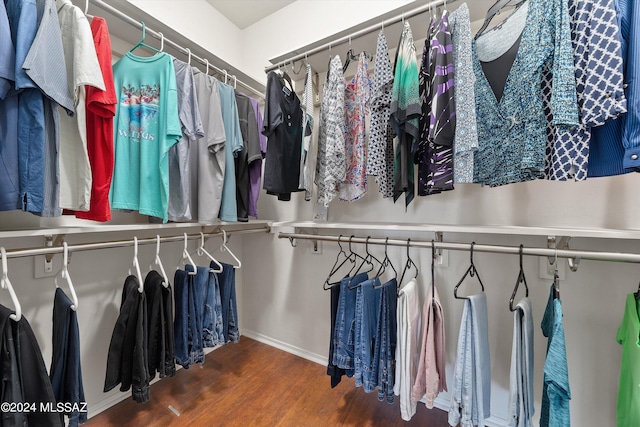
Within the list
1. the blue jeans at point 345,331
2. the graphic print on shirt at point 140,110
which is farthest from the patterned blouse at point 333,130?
the graphic print on shirt at point 140,110

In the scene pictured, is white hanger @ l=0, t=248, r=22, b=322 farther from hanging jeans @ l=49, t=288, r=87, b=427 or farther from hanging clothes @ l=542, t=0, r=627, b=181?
hanging clothes @ l=542, t=0, r=627, b=181

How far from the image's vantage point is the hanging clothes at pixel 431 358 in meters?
1.06

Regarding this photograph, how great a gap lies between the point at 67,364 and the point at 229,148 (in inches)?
44.2

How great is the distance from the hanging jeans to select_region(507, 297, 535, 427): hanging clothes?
1.50 meters

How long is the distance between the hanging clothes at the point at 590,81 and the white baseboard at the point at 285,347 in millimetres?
1644

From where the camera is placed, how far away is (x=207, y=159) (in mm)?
1368

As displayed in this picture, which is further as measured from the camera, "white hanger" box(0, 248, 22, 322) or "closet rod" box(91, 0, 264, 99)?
"closet rod" box(91, 0, 264, 99)

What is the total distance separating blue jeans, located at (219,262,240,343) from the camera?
1.46m

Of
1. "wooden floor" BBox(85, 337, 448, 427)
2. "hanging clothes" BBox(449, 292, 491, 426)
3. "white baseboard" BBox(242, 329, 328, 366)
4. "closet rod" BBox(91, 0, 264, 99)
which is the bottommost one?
"wooden floor" BBox(85, 337, 448, 427)

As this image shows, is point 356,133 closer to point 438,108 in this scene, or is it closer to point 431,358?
point 438,108

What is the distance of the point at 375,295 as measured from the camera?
1227 mm

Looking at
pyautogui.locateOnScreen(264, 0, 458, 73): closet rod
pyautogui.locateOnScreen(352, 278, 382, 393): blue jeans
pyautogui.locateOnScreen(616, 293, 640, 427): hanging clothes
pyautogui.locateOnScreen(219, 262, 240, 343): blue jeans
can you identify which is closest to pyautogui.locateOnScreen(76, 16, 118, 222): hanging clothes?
pyautogui.locateOnScreen(219, 262, 240, 343): blue jeans

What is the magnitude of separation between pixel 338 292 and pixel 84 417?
1.07m

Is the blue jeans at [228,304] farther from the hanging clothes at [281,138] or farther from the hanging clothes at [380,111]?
the hanging clothes at [380,111]
